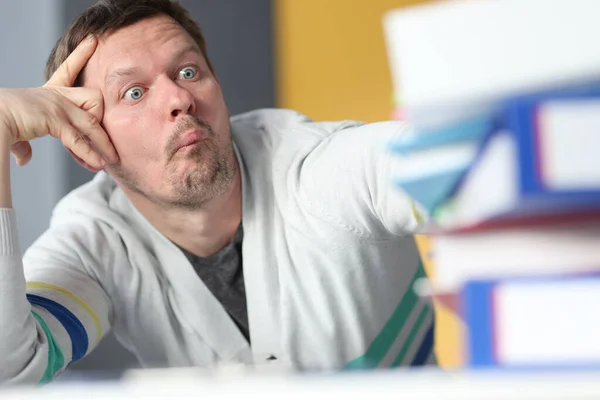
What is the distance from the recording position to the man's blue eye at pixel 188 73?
1.19 metres

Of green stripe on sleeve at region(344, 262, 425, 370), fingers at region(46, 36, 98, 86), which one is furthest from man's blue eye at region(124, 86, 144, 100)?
green stripe on sleeve at region(344, 262, 425, 370)

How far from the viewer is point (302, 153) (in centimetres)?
114

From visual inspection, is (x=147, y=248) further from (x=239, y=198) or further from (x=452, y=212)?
(x=452, y=212)

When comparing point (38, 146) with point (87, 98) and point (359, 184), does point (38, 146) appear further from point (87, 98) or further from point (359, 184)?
point (359, 184)

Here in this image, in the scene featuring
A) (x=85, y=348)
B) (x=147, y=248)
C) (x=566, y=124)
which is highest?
(x=566, y=124)

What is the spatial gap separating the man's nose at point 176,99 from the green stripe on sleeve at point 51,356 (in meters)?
0.33

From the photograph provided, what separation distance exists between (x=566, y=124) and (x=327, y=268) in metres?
0.78

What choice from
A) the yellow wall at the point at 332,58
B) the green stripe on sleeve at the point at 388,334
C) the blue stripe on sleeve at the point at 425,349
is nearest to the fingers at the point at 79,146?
the green stripe on sleeve at the point at 388,334

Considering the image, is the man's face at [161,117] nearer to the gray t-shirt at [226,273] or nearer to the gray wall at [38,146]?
the gray t-shirt at [226,273]

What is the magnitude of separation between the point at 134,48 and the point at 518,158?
0.90m

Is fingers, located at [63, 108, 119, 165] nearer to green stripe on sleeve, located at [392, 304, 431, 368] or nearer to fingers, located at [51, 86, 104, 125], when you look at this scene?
fingers, located at [51, 86, 104, 125]

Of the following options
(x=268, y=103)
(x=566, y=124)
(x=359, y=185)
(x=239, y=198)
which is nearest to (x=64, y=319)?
(x=239, y=198)

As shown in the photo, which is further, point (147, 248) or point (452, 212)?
point (147, 248)

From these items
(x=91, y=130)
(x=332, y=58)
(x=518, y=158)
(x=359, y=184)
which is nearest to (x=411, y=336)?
(x=359, y=184)
